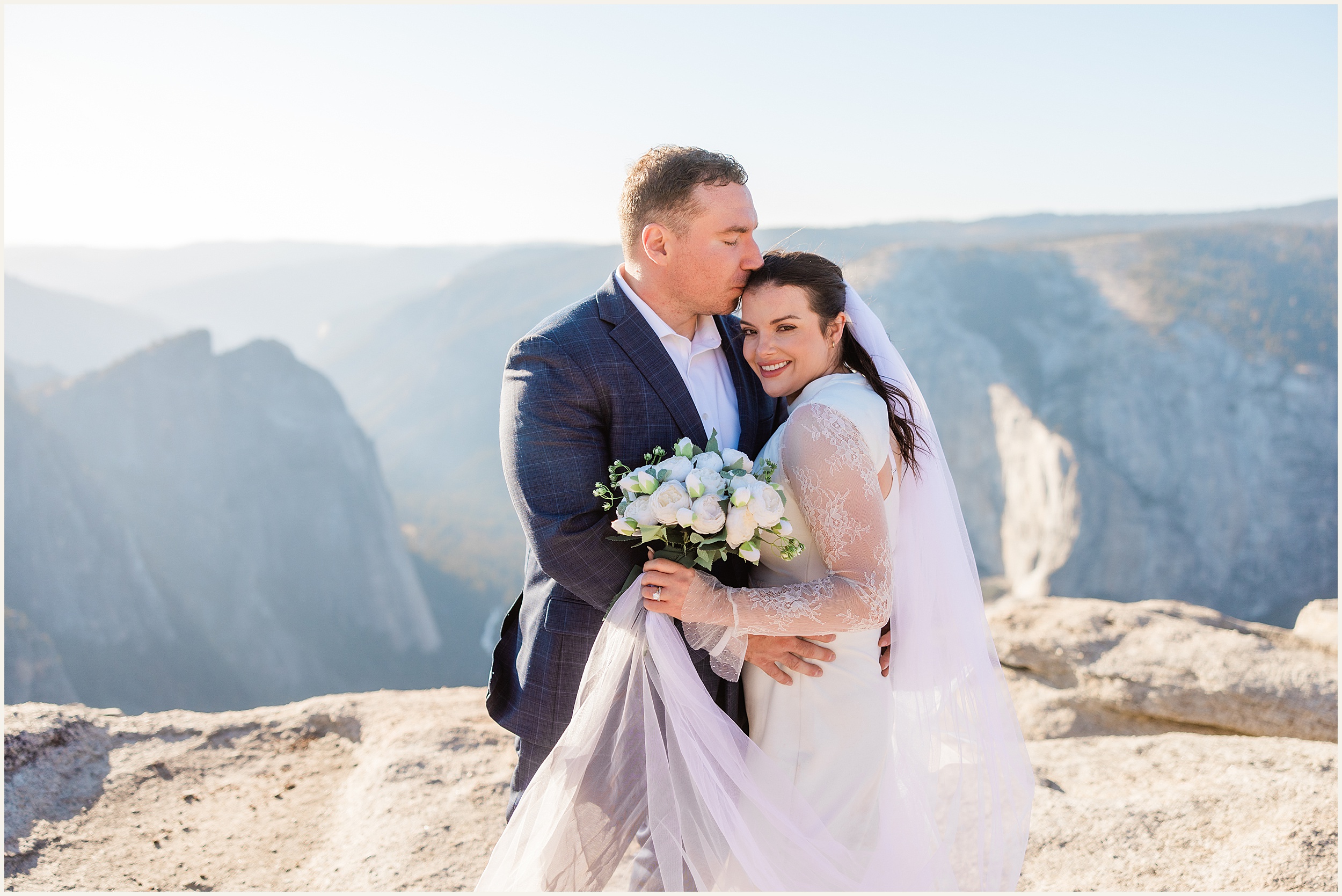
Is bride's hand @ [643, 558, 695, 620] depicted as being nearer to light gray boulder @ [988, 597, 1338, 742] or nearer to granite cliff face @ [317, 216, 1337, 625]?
light gray boulder @ [988, 597, 1338, 742]

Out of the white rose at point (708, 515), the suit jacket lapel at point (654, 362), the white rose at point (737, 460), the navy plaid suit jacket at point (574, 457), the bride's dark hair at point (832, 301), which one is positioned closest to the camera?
the white rose at point (708, 515)

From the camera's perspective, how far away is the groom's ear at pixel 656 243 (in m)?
3.29

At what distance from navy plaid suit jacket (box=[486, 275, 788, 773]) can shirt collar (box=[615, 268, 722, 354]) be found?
4 cm

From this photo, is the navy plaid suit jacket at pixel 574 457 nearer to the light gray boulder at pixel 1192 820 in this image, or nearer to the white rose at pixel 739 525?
the white rose at pixel 739 525

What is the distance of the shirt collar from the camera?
11.0 ft

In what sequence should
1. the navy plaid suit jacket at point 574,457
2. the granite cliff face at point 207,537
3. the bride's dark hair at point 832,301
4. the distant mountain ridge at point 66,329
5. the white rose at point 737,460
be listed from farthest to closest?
1. the distant mountain ridge at point 66,329
2. the granite cliff face at point 207,537
3. the bride's dark hair at point 832,301
4. the navy plaid suit jacket at point 574,457
5. the white rose at point 737,460

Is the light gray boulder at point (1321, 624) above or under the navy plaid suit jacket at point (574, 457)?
under

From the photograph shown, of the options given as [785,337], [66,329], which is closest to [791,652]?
[785,337]

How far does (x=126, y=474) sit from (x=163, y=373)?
6.08m

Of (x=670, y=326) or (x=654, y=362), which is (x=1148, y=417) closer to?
(x=670, y=326)

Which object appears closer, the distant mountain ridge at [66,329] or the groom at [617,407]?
the groom at [617,407]

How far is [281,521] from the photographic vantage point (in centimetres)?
4666

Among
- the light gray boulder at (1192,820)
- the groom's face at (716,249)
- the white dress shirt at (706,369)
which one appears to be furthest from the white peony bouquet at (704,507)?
the light gray boulder at (1192,820)

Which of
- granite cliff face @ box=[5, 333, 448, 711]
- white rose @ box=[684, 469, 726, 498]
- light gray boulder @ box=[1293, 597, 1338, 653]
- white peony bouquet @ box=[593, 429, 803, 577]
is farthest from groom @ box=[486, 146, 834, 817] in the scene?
granite cliff face @ box=[5, 333, 448, 711]
